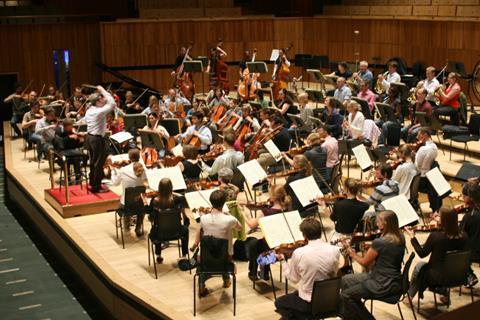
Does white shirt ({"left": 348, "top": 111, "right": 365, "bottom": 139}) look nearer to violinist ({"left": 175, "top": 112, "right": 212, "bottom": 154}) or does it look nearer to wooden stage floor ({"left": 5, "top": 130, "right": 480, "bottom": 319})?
wooden stage floor ({"left": 5, "top": 130, "right": 480, "bottom": 319})

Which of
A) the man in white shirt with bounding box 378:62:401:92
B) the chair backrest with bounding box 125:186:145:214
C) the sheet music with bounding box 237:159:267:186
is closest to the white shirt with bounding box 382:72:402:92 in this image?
the man in white shirt with bounding box 378:62:401:92

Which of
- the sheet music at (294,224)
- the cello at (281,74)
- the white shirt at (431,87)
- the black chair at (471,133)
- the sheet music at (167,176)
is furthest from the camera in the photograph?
the cello at (281,74)

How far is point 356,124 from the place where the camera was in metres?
11.2

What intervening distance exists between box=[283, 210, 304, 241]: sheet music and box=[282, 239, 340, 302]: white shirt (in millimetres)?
722

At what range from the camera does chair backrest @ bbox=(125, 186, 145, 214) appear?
859 cm

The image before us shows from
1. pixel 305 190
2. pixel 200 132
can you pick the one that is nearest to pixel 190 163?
pixel 200 132

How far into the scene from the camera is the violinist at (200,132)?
11156 millimetres

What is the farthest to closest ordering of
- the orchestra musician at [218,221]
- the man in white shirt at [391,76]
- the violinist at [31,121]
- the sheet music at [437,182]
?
the man in white shirt at [391,76] < the violinist at [31,121] < the sheet music at [437,182] < the orchestra musician at [218,221]

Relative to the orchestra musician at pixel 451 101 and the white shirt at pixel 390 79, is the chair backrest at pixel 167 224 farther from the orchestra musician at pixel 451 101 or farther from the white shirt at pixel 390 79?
the white shirt at pixel 390 79

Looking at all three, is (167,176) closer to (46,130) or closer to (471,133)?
(46,130)

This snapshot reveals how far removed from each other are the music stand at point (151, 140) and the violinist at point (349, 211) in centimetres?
439

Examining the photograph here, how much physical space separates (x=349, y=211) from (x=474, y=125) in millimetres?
4736

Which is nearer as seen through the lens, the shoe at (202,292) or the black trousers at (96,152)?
the shoe at (202,292)

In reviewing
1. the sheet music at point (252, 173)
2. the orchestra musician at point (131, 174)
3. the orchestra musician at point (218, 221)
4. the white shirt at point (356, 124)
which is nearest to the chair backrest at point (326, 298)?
the orchestra musician at point (218, 221)
